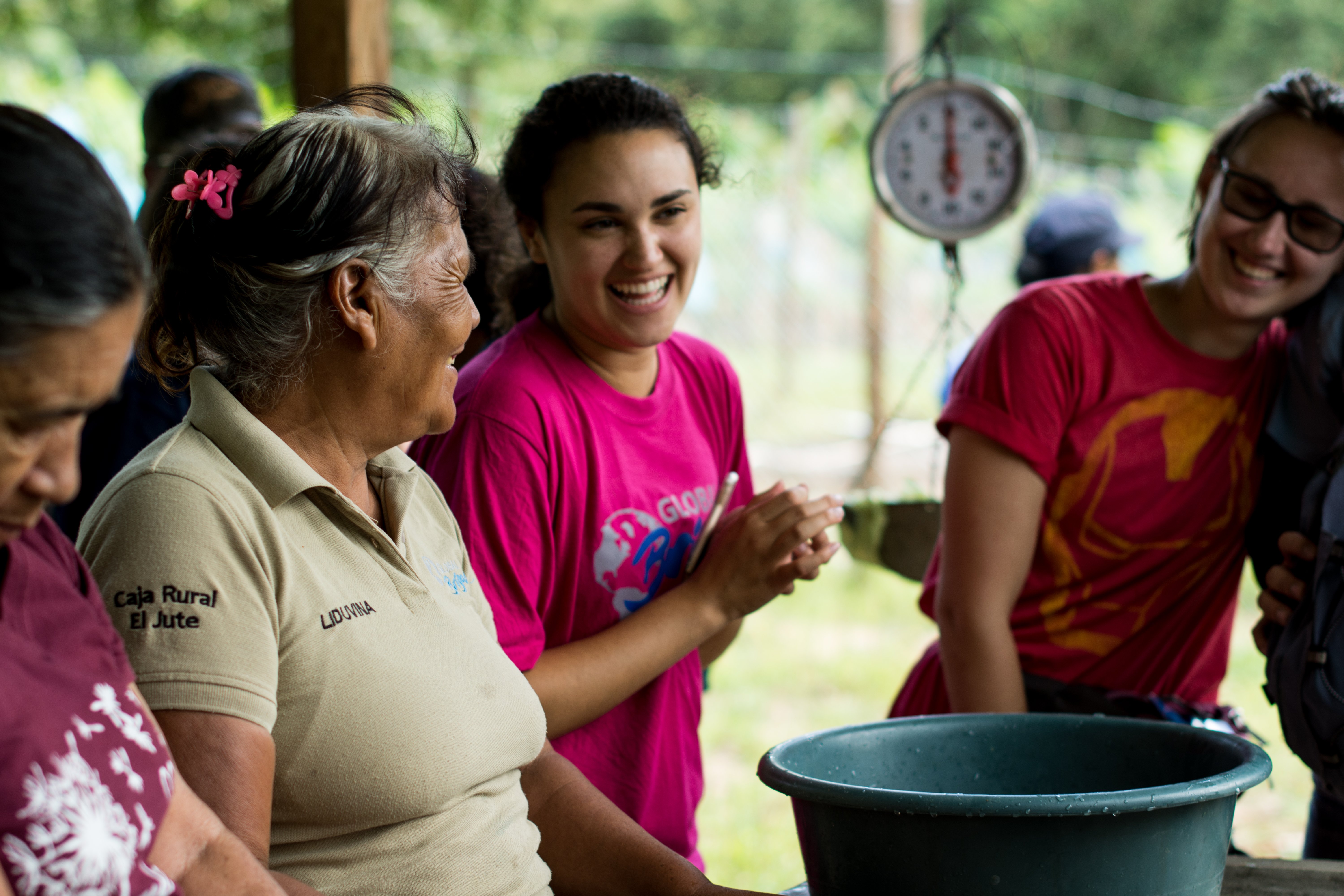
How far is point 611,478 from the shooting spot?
1839 millimetres

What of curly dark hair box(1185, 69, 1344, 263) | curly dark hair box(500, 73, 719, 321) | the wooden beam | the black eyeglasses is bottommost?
the wooden beam

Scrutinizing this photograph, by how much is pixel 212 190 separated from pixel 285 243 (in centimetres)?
10

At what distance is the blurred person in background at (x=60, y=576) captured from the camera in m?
0.88

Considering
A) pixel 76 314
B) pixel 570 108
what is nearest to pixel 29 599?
pixel 76 314

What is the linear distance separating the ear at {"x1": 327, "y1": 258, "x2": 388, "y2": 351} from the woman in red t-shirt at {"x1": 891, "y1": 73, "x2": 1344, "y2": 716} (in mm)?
1064

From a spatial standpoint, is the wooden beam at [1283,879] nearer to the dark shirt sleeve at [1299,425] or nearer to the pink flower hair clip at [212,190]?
the dark shirt sleeve at [1299,425]

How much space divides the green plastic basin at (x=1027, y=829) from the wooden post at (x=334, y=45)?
1969 millimetres

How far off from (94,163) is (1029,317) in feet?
5.11

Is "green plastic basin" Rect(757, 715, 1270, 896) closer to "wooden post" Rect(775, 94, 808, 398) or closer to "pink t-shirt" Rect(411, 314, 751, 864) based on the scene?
"pink t-shirt" Rect(411, 314, 751, 864)

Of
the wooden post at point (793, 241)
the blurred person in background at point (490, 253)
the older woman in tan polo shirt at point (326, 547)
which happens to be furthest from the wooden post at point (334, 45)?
the wooden post at point (793, 241)

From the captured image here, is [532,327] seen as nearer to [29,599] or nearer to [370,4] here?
[29,599]

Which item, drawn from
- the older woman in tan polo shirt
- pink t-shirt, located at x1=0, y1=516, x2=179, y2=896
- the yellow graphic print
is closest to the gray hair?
the older woman in tan polo shirt

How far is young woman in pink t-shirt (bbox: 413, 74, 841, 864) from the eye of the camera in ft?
5.69

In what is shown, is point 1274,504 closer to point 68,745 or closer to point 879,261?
point 68,745
